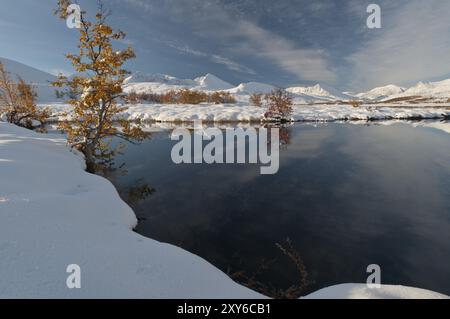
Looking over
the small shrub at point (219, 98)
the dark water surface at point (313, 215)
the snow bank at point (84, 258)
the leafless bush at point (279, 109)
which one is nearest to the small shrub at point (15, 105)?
the dark water surface at point (313, 215)

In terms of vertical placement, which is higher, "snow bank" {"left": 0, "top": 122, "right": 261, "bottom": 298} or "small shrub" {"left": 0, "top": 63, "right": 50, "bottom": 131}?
"small shrub" {"left": 0, "top": 63, "right": 50, "bottom": 131}

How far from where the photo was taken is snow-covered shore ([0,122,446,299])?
3.72 meters

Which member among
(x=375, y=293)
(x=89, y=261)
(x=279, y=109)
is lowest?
(x=375, y=293)

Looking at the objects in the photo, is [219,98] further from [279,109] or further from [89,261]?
[89,261]

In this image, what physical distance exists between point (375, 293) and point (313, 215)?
6.19 meters

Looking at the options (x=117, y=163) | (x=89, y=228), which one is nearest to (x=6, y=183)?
(x=89, y=228)

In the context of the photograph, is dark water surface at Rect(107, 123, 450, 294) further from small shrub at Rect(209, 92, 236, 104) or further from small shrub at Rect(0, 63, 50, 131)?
small shrub at Rect(209, 92, 236, 104)

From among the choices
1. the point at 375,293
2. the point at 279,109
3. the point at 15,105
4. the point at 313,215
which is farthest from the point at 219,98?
the point at 375,293

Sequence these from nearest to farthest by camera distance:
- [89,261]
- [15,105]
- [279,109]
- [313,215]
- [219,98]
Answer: [89,261] < [313,215] < [15,105] < [279,109] < [219,98]

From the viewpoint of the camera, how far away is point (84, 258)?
4.46 m

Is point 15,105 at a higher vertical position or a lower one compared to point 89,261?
higher

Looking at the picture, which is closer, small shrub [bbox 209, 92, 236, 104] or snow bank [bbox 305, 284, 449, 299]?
snow bank [bbox 305, 284, 449, 299]

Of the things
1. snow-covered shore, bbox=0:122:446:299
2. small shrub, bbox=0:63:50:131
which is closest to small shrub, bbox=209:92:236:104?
small shrub, bbox=0:63:50:131

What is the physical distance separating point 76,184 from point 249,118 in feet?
177
